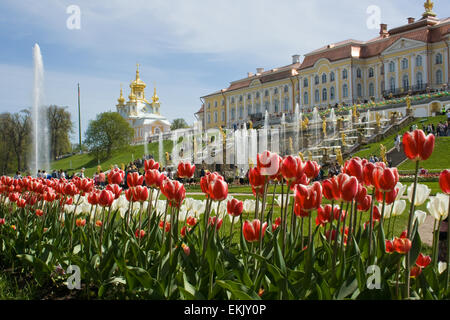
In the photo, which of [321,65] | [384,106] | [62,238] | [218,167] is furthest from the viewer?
[321,65]

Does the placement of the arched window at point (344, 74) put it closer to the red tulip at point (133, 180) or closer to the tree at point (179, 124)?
the tree at point (179, 124)

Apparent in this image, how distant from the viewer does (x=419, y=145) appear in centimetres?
230

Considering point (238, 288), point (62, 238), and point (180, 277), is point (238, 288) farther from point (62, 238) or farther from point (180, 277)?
point (62, 238)

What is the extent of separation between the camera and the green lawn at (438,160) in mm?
21844

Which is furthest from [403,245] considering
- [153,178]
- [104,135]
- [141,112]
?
[141,112]

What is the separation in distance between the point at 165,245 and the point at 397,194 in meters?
1.64

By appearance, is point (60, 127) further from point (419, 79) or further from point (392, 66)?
point (419, 79)

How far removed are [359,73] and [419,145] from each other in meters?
58.8

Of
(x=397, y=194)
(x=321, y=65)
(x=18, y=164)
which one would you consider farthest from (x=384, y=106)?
(x=397, y=194)

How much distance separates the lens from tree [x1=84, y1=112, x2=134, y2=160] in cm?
5688

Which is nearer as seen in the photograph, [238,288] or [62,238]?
[238,288]

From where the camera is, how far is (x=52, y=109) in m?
61.3

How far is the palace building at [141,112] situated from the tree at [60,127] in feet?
108

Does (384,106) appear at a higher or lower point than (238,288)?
higher
